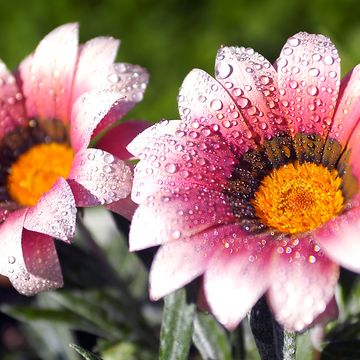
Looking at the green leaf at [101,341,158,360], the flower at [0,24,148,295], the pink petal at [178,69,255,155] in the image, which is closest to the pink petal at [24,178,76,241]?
the flower at [0,24,148,295]

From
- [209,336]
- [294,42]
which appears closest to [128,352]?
[209,336]

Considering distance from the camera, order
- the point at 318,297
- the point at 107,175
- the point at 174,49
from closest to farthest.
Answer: the point at 318,297
the point at 107,175
the point at 174,49

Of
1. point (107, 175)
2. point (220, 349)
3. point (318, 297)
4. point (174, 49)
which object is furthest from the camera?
point (174, 49)

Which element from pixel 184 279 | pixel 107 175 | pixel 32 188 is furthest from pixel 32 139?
pixel 184 279

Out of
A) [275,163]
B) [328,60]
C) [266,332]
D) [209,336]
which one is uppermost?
[328,60]

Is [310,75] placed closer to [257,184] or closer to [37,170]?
[257,184]

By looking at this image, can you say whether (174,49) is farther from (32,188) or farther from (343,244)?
(343,244)

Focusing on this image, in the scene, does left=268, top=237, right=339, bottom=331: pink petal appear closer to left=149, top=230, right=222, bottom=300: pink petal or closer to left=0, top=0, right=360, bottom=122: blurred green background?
left=149, top=230, right=222, bottom=300: pink petal
